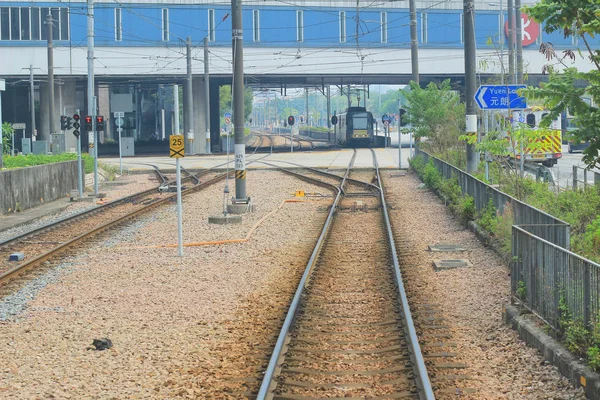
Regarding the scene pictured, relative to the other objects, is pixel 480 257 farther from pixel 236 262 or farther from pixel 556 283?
pixel 556 283

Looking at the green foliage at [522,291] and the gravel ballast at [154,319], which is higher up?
the green foliage at [522,291]

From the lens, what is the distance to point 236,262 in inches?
698

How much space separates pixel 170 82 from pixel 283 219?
55187 mm

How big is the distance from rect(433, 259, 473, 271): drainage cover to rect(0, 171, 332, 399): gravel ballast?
A: 232 centimetres

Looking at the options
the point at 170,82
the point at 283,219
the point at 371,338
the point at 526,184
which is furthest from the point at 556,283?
the point at 170,82

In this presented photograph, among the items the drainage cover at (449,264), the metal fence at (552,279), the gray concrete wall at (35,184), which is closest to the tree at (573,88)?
the metal fence at (552,279)

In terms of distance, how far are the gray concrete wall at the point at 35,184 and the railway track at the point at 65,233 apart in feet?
8.13

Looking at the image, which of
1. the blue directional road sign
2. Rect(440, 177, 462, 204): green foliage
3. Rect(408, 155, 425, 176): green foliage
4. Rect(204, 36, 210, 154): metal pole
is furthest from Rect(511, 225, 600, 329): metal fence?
Rect(204, 36, 210, 154): metal pole

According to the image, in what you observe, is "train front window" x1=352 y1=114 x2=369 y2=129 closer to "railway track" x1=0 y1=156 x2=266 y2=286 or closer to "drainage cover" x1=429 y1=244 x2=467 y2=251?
"railway track" x1=0 y1=156 x2=266 y2=286

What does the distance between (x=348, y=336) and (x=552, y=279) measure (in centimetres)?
236

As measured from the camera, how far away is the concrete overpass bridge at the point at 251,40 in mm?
69812

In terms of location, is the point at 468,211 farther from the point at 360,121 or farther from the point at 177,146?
the point at 360,121

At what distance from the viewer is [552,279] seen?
10602 millimetres

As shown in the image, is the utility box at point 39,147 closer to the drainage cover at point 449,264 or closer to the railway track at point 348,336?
the railway track at point 348,336
